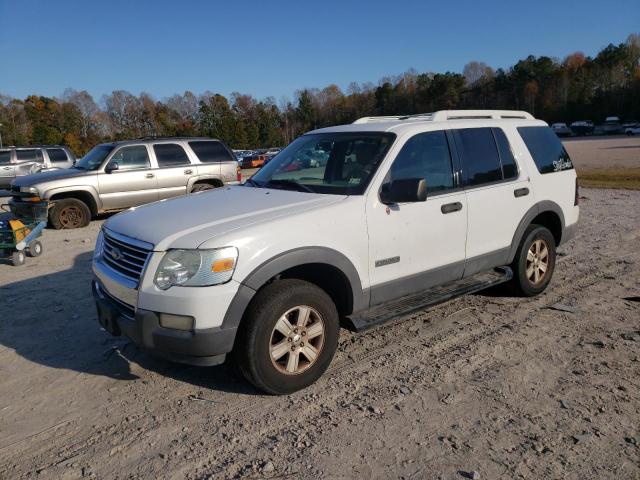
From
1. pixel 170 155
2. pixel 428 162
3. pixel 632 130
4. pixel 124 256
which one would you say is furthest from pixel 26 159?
pixel 632 130

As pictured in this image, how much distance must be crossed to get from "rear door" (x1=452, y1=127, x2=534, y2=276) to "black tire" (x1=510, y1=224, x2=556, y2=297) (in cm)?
29

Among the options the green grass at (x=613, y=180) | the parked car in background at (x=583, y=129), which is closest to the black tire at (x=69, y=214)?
the green grass at (x=613, y=180)

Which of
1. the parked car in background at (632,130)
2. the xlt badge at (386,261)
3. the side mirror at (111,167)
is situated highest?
the side mirror at (111,167)

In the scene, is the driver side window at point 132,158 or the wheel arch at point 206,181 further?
the wheel arch at point 206,181

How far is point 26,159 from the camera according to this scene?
Result: 1864 cm

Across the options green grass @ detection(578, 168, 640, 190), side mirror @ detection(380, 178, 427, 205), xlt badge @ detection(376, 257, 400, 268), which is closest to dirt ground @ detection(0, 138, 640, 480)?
xlt badge @ detection(376, 257, 400, 268)

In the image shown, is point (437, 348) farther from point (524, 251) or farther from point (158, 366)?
point (158, 366)

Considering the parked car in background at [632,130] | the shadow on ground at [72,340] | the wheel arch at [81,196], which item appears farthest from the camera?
the parked car in background at [632,130]

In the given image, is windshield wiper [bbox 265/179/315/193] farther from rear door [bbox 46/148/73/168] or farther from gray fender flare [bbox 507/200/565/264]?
rear door [bbox 46/148/73/168]

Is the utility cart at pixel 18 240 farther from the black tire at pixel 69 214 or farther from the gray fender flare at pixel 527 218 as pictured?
the gray fender flare at pixel 527 218

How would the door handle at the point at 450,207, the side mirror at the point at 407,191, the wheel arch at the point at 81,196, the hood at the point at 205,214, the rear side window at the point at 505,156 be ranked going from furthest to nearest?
1. the wheel arch at the point at 81,196
2. the rear side window at the point at 505,156
3. the door handle at the point at 450,207
4. the side mirror at the point at 407,191
5. the hood at the point at 205,214

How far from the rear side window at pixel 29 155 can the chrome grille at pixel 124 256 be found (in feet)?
55.0

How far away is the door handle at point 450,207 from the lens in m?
4.46

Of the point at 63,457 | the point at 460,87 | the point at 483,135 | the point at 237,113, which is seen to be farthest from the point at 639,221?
the point at 460,87
